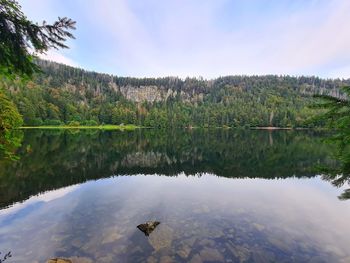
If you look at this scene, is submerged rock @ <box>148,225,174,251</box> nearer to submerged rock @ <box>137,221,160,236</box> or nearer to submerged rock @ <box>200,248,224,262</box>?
submerged rock @ <box>137,221,160,236</box>

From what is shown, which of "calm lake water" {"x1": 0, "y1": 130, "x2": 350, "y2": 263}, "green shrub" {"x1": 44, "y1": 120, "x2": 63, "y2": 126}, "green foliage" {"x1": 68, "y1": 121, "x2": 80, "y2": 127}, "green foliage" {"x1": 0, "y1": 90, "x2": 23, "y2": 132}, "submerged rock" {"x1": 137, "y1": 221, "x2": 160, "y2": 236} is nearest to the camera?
"green foliage" {"x1": 0, "y1": 90, "x2": 23, "y2": 132}

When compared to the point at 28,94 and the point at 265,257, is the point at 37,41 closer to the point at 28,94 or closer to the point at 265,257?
the point at 265,257

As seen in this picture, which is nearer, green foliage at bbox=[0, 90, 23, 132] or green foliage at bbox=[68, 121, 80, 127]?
green foliage at bbox=[0, 90, 23, 132]

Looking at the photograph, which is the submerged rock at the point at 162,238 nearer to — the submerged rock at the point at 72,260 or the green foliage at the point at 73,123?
the submerged rock at the point at 72,260

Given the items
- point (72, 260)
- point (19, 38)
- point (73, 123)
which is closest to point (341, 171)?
point (19, 38)

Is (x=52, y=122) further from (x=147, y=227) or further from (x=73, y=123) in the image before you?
(x=147, y=227)

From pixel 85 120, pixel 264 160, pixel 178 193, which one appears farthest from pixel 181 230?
pixel 85 120

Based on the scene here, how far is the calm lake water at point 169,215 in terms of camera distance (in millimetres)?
15125

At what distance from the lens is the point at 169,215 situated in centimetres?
2138

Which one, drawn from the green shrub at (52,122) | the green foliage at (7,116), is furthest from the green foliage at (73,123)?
the green foliage at (7,116)

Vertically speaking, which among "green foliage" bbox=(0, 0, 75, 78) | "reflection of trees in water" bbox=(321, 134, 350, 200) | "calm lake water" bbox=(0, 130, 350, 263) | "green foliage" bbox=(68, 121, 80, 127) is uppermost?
"green foliage" bbox=(0, 0, 75, 78)

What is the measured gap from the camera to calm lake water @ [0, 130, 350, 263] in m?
15.1

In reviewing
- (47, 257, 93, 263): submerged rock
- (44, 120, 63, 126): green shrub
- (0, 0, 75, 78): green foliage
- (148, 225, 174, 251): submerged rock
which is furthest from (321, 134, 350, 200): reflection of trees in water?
(44, 120, 63, 126): green shrub

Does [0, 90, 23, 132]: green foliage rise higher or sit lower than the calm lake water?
higher
